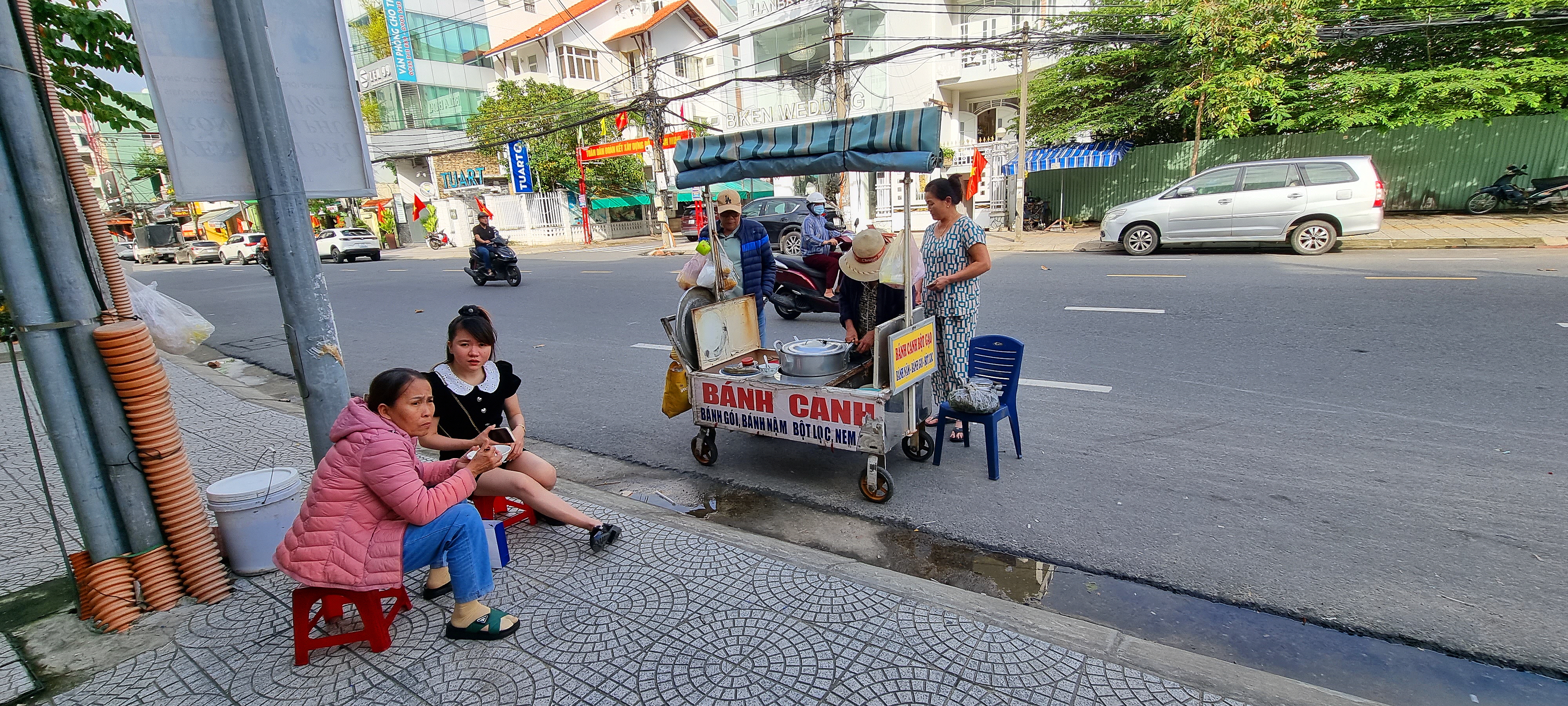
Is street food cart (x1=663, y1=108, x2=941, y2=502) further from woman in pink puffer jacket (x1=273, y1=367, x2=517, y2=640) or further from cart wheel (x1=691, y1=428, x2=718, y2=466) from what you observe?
woman in pink puffer jacket (x1=273, y1=367, x2=517, y2=640)

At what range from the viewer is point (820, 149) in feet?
12.0

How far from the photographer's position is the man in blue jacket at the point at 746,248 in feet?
16.1

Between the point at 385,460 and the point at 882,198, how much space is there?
2259 centimetres

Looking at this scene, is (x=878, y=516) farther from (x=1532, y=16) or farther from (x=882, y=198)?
(x=882, y=198)

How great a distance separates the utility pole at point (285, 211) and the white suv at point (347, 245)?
2617cm

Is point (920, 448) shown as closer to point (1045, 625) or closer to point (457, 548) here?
point (1045, 625)

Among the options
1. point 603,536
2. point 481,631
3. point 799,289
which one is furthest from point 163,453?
point 799,289

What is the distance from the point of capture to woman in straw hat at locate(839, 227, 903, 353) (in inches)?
167

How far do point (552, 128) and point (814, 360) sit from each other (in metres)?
25.9

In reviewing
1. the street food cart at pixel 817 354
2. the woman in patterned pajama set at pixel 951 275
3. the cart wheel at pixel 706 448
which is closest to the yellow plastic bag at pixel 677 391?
the street food cart at pixel 817 354

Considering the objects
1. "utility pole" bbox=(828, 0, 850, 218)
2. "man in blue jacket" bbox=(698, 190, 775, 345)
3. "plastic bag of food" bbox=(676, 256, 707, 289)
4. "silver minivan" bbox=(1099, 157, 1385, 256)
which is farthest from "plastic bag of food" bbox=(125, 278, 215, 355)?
"utility pole" bbox=(828, 0, 850, 218)

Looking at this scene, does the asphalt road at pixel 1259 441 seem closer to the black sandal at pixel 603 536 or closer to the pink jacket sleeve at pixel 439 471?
the black sandal at pixel 603 536

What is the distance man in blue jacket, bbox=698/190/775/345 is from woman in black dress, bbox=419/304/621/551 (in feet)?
6.47

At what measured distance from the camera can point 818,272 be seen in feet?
29.5
